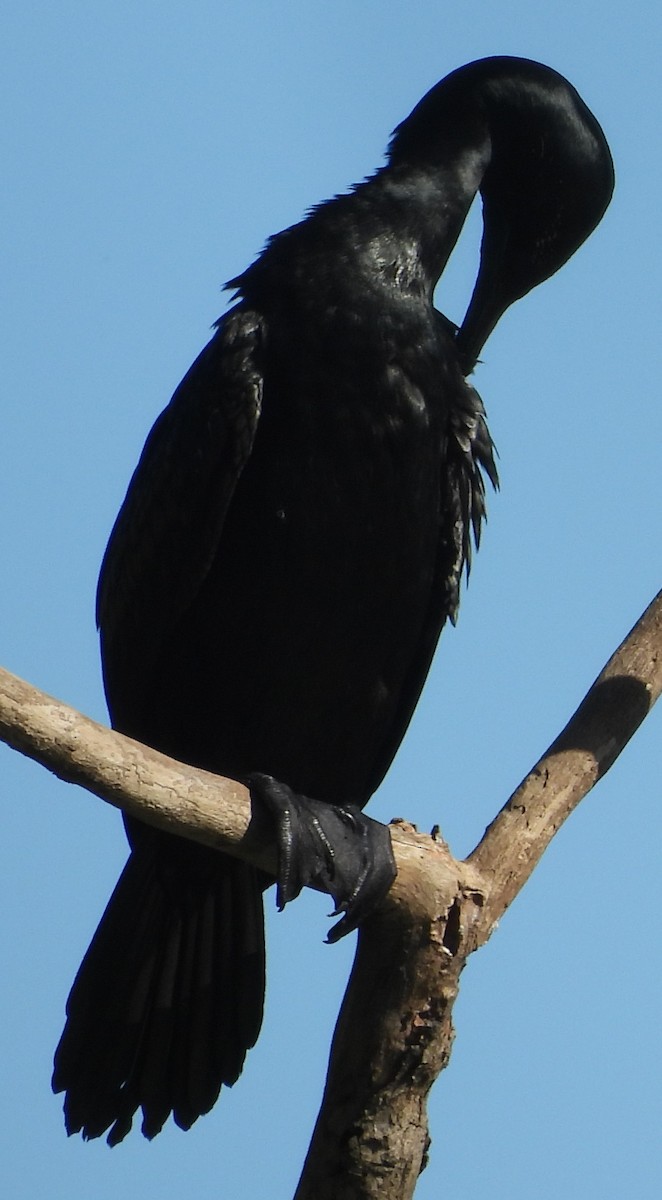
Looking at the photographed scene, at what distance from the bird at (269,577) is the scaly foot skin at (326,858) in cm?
65

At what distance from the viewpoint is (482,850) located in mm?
3912

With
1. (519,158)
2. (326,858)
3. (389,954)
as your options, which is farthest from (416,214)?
(389,954)

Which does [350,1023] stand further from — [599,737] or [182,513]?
[182,513]

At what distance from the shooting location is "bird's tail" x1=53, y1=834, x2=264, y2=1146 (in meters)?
4.49

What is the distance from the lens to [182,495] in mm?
4410

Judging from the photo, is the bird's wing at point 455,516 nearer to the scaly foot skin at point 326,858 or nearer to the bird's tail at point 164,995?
the bird's tail at point 164,995

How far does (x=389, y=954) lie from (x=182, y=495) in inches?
52.6

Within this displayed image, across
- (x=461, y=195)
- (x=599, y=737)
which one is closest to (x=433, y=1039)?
(x=599, y=737)

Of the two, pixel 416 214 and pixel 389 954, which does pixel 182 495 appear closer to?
pixel 416 214

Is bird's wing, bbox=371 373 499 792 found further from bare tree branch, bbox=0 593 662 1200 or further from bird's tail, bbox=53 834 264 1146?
bare tree branch, bbox=0 593 662 1200

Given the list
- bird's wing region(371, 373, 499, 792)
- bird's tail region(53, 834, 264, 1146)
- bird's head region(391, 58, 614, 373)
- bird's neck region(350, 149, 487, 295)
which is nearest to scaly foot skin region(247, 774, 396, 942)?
bird's tail region(53, 834, 264, 1146)

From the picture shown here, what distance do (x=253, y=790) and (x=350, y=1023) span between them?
544mm

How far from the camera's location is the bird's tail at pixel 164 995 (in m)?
4.49

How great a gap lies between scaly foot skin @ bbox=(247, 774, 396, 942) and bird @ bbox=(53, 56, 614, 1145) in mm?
650
